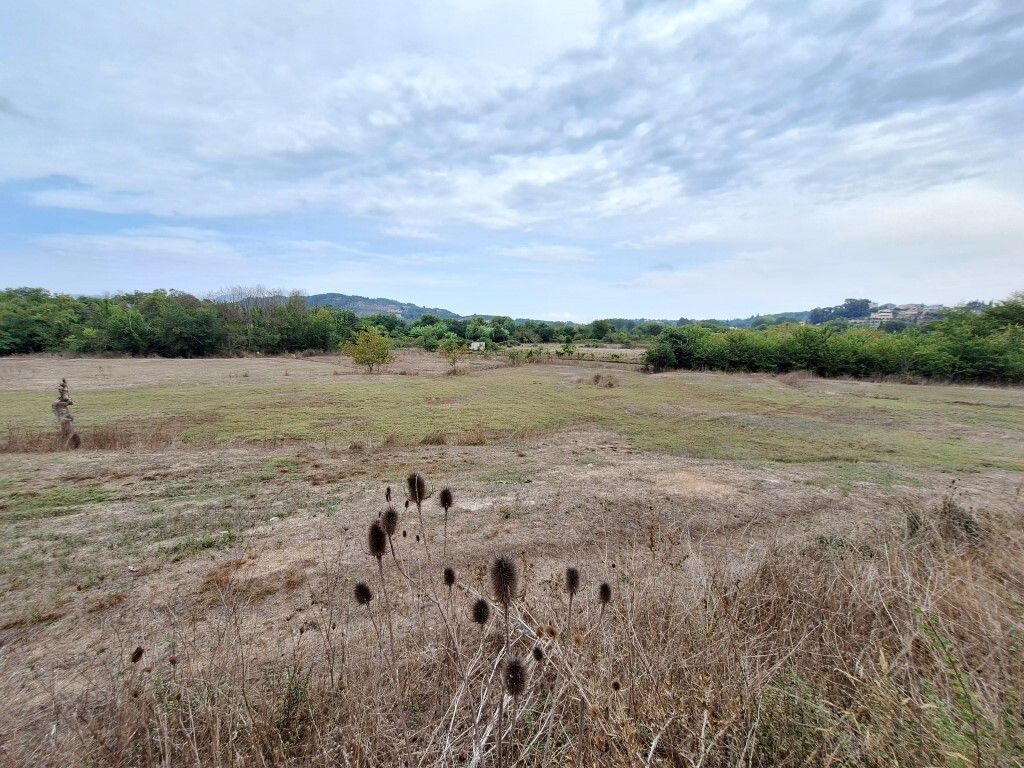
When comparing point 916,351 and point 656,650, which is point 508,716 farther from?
point 916,351

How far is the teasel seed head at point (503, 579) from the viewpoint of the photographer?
6.86 feet

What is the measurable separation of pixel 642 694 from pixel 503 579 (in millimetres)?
1042

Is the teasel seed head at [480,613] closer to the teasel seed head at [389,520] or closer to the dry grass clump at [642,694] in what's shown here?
the dry grass clump at [642,694]

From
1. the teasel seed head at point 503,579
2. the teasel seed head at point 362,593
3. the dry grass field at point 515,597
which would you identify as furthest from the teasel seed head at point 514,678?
the teasel seed head at point 362,593

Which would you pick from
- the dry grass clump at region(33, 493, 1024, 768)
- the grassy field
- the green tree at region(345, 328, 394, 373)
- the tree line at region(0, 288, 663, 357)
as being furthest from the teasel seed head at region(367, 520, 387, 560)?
the tree line at region(0, 288, 663, 357)

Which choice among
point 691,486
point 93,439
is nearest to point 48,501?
point 93,439

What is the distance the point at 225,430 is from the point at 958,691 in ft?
60.1

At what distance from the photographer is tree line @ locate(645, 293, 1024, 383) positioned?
3412cm

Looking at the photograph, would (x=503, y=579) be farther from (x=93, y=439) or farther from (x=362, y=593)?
(x=93, y=439)

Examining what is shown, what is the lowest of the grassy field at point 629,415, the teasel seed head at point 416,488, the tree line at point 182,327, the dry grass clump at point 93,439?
the grassy field at point 629,415

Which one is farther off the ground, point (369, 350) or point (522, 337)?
point (522, 337)

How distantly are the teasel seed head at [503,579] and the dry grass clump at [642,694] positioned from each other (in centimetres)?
1

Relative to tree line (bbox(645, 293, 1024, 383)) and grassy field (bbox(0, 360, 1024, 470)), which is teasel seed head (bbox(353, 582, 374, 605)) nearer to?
grassy field (bbox(0, 360, 1024, 470))

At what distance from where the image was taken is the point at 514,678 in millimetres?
1736
